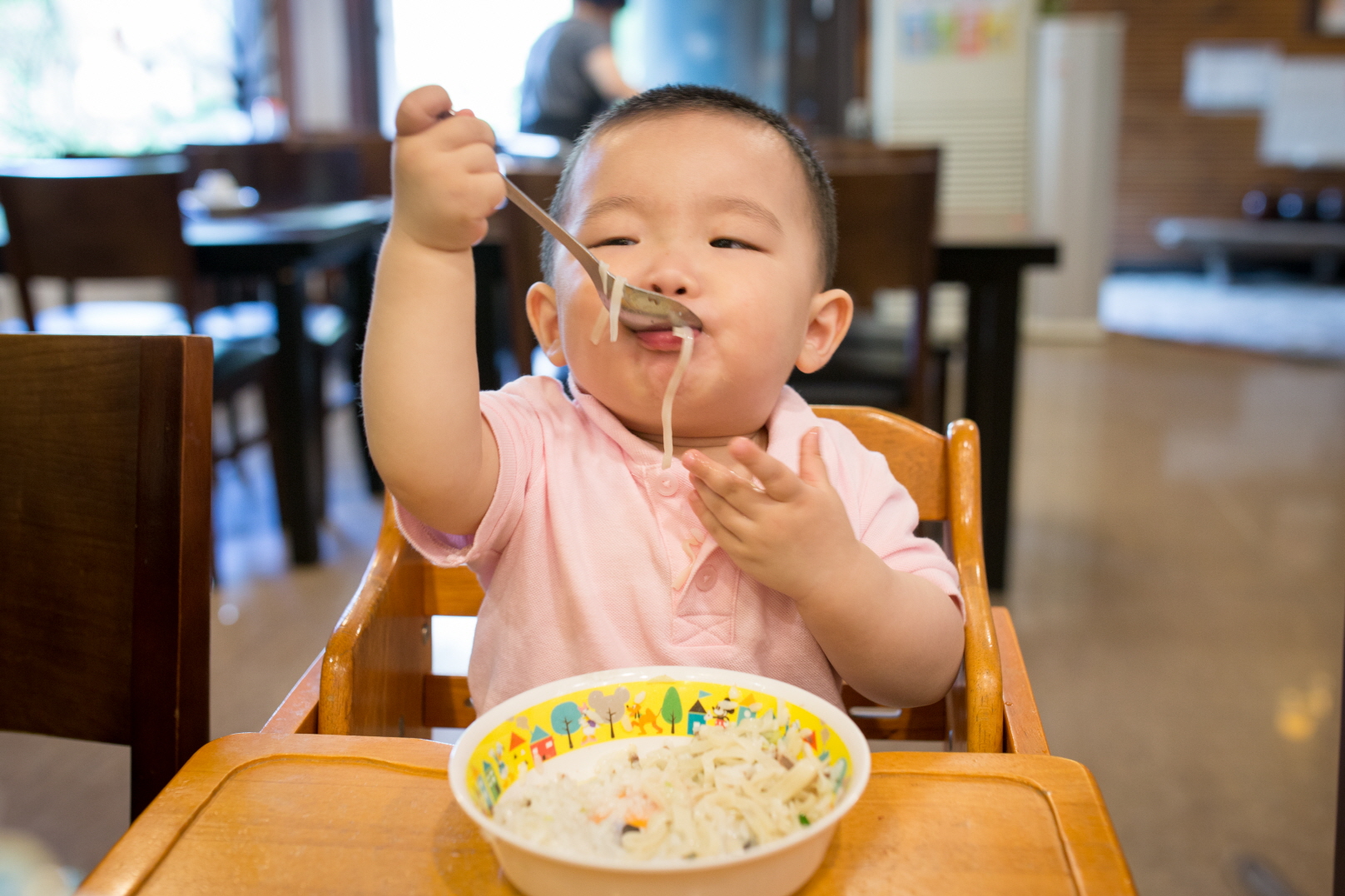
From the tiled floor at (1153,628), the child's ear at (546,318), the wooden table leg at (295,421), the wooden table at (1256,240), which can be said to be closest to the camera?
the child's ear at (546,318)

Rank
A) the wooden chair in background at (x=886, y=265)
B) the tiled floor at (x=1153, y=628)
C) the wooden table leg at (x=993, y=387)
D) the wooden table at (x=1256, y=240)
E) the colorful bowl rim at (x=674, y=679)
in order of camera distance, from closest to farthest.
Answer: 1. the colorful bowl rim at (x=674, y=679)
2. the tiled floor at (x=1153, y=628)
3. the wooden chair in background at (x=886, y=265)
4. the wooden table leg at (x=993, y=387)
5. the wooden table at (x=1256, y=240)

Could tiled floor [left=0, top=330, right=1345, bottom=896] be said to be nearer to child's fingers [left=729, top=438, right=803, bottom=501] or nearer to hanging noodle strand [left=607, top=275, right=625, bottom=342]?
child's fingers [left=729, top=438, right=803, bottom=501]

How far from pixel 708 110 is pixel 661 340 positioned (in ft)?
0.66

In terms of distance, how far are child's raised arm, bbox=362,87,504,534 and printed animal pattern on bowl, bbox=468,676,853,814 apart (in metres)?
0.19

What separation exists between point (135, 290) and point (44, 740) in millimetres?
4071

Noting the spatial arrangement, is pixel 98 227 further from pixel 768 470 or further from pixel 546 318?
pixel 768 470

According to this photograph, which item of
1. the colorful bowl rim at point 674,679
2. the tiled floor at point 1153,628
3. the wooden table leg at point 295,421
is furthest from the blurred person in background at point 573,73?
the colorful bowl rim at point 674,679

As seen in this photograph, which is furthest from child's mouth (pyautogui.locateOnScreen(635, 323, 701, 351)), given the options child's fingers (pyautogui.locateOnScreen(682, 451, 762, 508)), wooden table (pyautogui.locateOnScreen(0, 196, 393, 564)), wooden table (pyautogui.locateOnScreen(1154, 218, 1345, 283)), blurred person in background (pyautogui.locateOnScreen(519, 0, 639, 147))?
wooden table (pyautogui.locateOnScreen(1154, 218, 1345, 283))

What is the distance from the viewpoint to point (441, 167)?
0.60m

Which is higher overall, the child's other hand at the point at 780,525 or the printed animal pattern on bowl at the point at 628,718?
the child's other hand at the point at 780,525

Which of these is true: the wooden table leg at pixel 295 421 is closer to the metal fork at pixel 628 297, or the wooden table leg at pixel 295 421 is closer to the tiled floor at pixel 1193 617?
the tiled floor at pixel 1193 617

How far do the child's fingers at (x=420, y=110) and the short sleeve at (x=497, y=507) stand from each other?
0.24 metres

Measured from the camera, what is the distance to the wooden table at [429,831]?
19.1 inches

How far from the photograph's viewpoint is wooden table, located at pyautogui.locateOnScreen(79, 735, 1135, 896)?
486 mm
